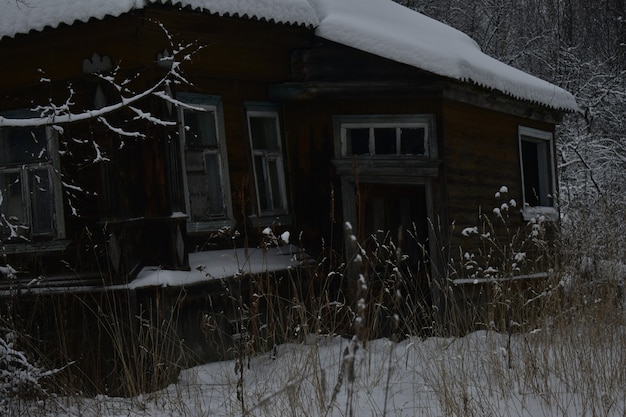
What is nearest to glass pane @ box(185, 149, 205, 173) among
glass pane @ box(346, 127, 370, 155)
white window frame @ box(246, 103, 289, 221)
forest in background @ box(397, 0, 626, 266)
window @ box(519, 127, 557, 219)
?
white window frame @ box(246, 103, 289, 221)

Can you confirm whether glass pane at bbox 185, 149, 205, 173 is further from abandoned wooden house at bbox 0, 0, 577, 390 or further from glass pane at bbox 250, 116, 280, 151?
glass pane at bbox 250, 116, 280, 151

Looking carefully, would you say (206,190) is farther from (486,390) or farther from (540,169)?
(540,169)

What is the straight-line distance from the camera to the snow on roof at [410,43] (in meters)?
8.50

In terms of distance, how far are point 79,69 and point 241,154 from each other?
6.07ft

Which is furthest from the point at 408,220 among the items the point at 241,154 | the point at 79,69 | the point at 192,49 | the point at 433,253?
the point at 79,69

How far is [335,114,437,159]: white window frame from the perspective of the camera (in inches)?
349

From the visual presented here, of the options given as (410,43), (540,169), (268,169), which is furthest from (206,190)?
(540,169)

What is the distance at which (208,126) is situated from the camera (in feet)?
27.9

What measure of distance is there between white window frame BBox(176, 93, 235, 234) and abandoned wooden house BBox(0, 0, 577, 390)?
0.02 metres

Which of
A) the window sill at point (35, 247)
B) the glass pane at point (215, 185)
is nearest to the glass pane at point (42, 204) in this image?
the window sill at point (35, 247)

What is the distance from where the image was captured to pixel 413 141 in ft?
29.7

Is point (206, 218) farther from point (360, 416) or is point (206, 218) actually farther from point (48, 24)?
point (360, 416)

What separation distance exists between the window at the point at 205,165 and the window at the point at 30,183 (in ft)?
4.24

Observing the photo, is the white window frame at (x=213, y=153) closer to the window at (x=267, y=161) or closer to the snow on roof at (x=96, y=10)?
the window at (x=267, y=161)
